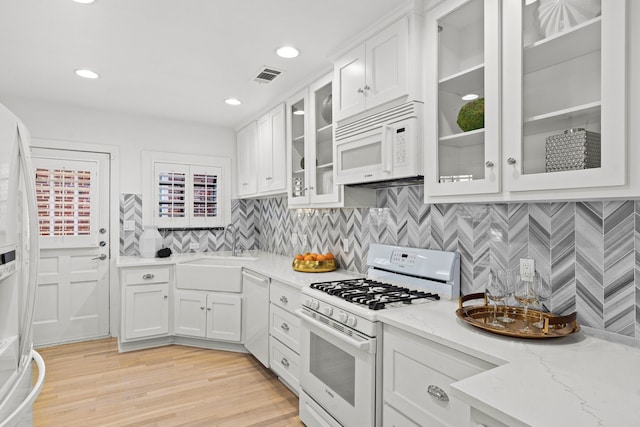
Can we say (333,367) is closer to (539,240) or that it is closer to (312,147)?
(539,240)

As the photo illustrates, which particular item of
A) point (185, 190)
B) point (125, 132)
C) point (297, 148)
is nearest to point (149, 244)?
point (185, 190)

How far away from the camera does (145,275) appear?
368 centimetres

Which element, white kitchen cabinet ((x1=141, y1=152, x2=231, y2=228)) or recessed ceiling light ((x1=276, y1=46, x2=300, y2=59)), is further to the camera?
white kitchen cabinet ((x1=141, y1=152, x2=231, y2=228))

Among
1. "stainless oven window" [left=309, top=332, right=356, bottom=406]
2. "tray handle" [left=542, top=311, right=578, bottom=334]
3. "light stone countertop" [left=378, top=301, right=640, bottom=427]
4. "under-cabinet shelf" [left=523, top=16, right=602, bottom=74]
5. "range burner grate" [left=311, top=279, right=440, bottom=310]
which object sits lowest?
"stainless oven window" [left=309, top=332, right=356, bottom=406]

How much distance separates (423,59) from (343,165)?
81cm

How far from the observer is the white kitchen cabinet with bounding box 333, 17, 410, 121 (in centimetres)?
200

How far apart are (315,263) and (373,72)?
4.93ft

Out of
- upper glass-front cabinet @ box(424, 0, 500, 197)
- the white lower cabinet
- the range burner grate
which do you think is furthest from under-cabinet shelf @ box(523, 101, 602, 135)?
the white lower cabinet

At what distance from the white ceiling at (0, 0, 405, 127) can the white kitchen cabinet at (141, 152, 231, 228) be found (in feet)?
2.91

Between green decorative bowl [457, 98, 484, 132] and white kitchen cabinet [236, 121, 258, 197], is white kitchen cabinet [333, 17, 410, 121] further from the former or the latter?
white kitchen cabinet [236, 121, 258, 197]

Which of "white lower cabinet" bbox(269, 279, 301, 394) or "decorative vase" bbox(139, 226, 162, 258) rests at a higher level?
"decorative vase" bbox(139, 226, 162, 258)

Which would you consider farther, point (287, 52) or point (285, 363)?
point (285, 363)

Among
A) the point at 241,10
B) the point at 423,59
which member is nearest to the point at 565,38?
the point at 423,59

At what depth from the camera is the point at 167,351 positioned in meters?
3.64
